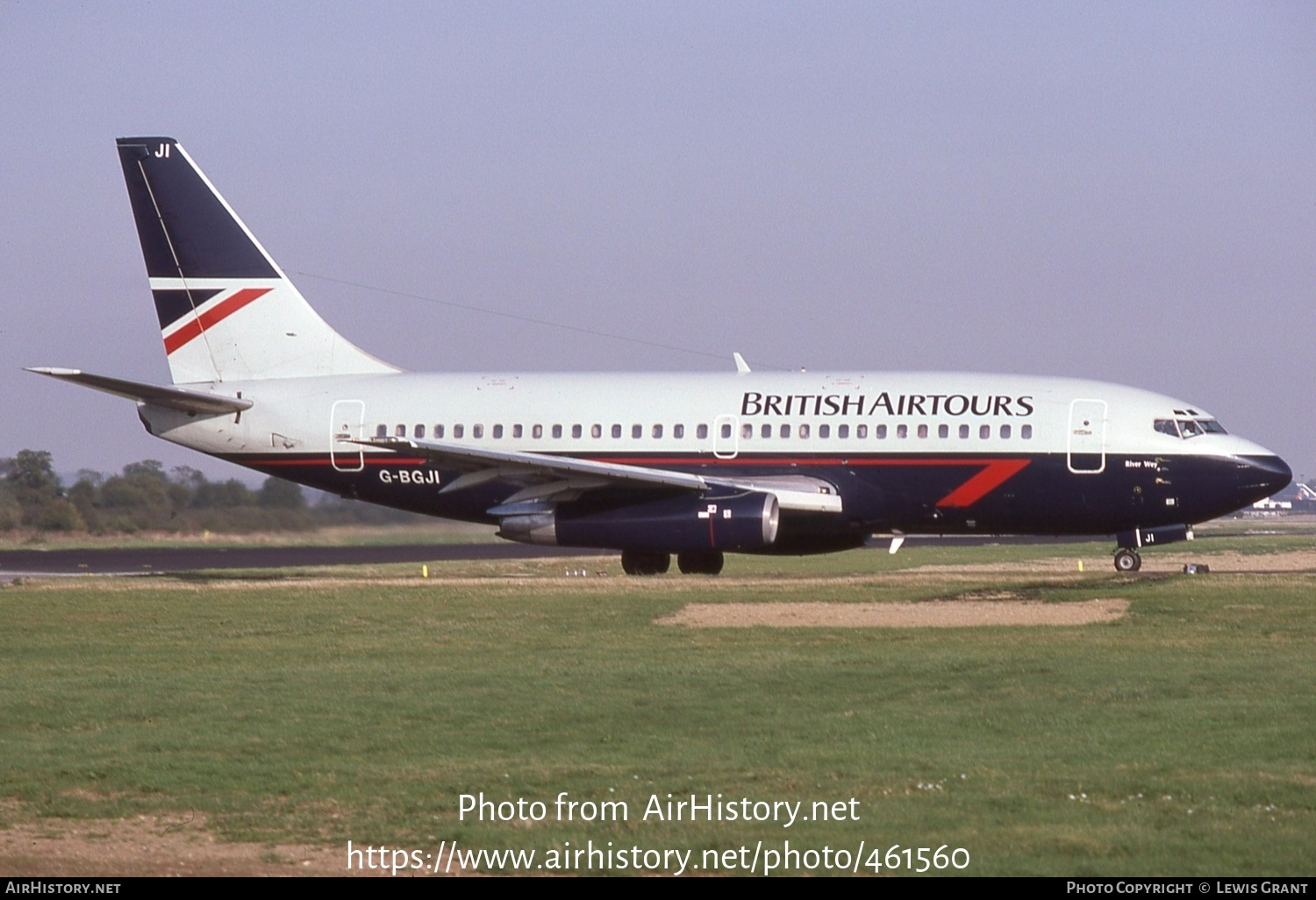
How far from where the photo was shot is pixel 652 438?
31391 millimetres

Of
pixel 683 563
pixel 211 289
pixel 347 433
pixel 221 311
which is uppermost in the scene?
pixel 211 289

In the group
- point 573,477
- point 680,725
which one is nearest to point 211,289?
point 573,477

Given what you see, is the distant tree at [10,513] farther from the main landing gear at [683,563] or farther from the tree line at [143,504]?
the main landing gear at [683,563]

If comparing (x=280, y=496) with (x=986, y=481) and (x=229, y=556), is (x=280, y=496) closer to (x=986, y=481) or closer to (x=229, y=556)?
(x=229, y=556)

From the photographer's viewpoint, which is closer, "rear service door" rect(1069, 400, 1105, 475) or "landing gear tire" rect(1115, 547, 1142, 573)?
"rear service door" rect(1069, 400, 1105, 475)

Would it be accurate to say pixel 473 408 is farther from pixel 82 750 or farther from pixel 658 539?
pixel 82 750

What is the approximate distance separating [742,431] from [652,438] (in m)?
1.78

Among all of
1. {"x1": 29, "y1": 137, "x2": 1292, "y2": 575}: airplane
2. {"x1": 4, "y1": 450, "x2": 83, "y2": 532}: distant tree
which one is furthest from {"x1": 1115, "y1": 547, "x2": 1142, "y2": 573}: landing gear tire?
{"x1": 4, "y1": 450, "x2": 83, "y2": 532}: distant tree

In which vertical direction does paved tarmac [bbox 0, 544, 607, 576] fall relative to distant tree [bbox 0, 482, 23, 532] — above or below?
below

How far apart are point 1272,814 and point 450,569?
3072cm

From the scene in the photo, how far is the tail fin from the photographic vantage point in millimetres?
33781

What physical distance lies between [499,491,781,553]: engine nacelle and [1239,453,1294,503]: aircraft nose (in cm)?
817

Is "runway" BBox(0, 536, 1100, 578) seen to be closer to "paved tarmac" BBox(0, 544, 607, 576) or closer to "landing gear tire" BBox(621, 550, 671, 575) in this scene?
"paved tarmac" BBox(0, 544, 607, 576)

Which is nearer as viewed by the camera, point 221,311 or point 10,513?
point 221,311
